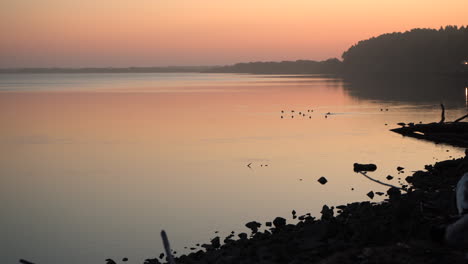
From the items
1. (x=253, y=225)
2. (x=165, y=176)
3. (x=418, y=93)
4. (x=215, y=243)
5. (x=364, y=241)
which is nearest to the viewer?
(x=364, y=241)

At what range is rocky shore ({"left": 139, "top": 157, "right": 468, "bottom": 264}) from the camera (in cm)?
1148

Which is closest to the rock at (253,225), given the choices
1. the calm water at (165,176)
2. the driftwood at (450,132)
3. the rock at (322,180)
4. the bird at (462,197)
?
the calm water at (165,176)

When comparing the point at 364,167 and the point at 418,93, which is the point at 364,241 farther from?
the point at 418,93

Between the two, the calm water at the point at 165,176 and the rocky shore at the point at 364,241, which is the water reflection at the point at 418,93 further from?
the rocky shore at the point at 364,241

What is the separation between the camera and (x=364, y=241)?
13.1 m

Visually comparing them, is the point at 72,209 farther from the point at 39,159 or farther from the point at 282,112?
the point at 282,112

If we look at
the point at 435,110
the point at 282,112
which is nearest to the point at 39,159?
the point at 282,112

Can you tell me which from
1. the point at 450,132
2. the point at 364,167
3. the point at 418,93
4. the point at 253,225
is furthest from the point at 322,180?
the point at 418,93

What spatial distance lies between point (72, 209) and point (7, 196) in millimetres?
4358

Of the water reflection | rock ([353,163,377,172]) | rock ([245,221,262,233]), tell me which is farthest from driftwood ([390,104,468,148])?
the water reflection

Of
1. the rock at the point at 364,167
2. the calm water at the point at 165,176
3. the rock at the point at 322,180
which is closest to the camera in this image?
the calm water at the point at 165,176

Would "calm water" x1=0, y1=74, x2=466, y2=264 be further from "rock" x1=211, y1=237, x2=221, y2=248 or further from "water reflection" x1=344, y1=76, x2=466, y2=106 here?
"water reflection" x1=344, y1=76, x2=466, y2=106

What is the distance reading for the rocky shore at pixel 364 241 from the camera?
37.6ft

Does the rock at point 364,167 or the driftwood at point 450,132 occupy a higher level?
the driftwood at point 450,132
